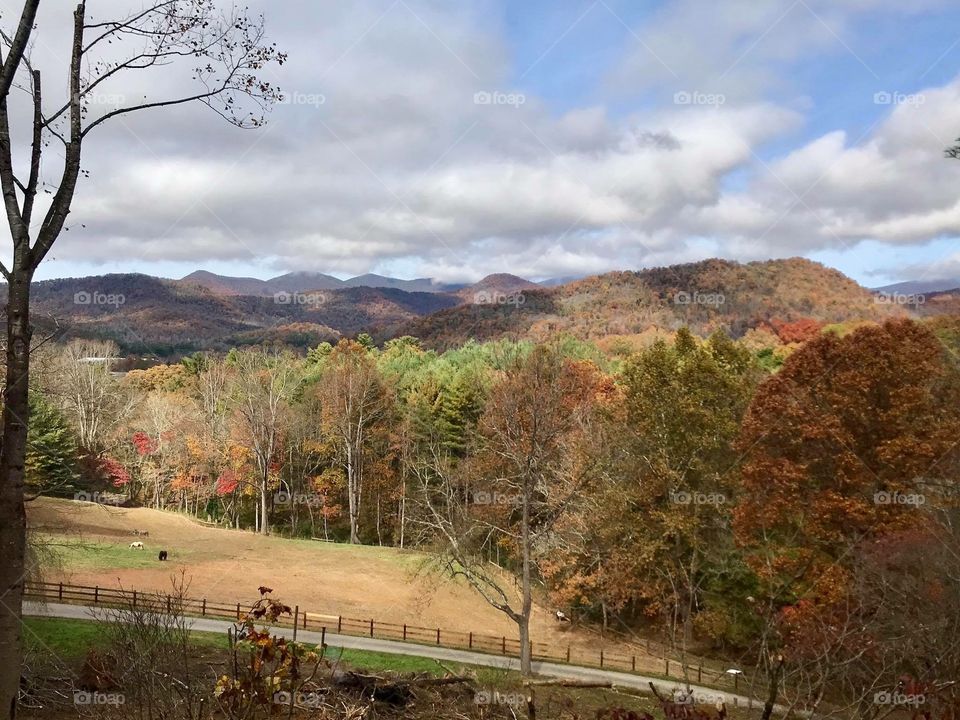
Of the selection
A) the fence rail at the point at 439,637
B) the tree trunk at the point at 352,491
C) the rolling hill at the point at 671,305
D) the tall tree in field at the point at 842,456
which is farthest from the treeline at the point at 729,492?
the rolling hill at the point at 671,305

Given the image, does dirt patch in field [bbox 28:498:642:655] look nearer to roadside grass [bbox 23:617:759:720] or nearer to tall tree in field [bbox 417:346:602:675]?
tall tree in field [bbox 417:346:602:675]

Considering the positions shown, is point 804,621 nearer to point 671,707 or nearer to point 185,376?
point 671,707

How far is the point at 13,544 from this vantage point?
20.0ft

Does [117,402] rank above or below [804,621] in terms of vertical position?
above

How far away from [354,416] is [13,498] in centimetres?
3994

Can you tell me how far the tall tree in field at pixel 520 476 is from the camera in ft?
65.8

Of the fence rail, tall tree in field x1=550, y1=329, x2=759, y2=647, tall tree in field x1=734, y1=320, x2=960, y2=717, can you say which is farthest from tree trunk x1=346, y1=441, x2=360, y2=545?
tall tree in field x1=734, y1=320, x2=960, y2=717

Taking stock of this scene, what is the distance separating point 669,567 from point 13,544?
2421cm

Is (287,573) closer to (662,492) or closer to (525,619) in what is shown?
(525,619)

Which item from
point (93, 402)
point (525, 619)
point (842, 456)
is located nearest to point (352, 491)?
point (93, 402)

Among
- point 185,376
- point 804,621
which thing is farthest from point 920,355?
point 185,376

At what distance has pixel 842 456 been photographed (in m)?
20.1

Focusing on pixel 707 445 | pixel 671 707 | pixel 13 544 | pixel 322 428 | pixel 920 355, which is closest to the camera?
pixel 671 707

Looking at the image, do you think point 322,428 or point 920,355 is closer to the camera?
point 920,355
